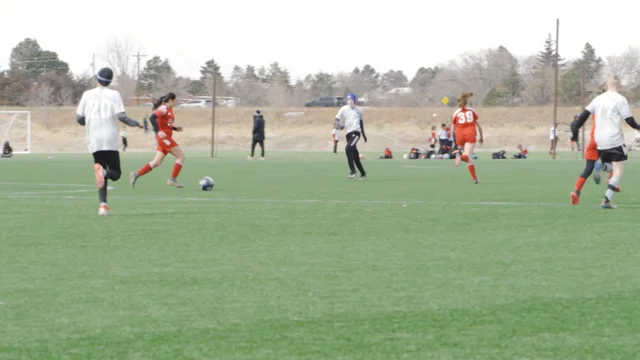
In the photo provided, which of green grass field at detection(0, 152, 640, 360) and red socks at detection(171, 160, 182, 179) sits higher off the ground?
red socks at detection(171, 160, 182, 179)

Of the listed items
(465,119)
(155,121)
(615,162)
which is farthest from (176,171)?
(615,162)

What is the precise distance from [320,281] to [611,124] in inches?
333

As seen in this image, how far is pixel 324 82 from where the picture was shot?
6284 inches

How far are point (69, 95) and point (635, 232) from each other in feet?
416

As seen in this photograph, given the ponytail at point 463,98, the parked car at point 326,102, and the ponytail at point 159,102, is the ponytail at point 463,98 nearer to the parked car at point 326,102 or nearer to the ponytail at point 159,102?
the ponytail at point 159,102

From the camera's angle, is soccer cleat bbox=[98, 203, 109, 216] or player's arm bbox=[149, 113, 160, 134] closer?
soccer cleat bbox=[98, 203, 109, 216]

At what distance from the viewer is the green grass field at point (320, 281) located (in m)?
6.23

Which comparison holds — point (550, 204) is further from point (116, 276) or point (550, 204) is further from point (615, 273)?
point (116, 276)

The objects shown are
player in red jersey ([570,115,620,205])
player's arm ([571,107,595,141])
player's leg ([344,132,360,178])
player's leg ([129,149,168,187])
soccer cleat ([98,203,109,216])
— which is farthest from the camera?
player's leg ([344,132,360,178])

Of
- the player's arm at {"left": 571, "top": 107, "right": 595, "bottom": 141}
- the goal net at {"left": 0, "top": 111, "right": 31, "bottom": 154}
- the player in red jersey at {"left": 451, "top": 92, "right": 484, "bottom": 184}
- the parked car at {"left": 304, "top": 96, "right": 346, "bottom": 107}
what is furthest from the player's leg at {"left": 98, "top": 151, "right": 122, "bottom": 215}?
the parked car at {"left": 304, "top": 96, "right": 346, "bottom": 107}

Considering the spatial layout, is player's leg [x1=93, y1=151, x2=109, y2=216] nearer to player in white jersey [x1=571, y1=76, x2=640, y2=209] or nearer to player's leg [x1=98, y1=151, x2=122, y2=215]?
player's leg [x1=98, y1=151, x2=122, y2=215]

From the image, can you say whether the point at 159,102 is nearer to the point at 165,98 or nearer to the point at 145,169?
the point at 165,98

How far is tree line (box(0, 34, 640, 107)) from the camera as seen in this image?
13138cm

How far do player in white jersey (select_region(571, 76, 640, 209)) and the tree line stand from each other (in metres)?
108
